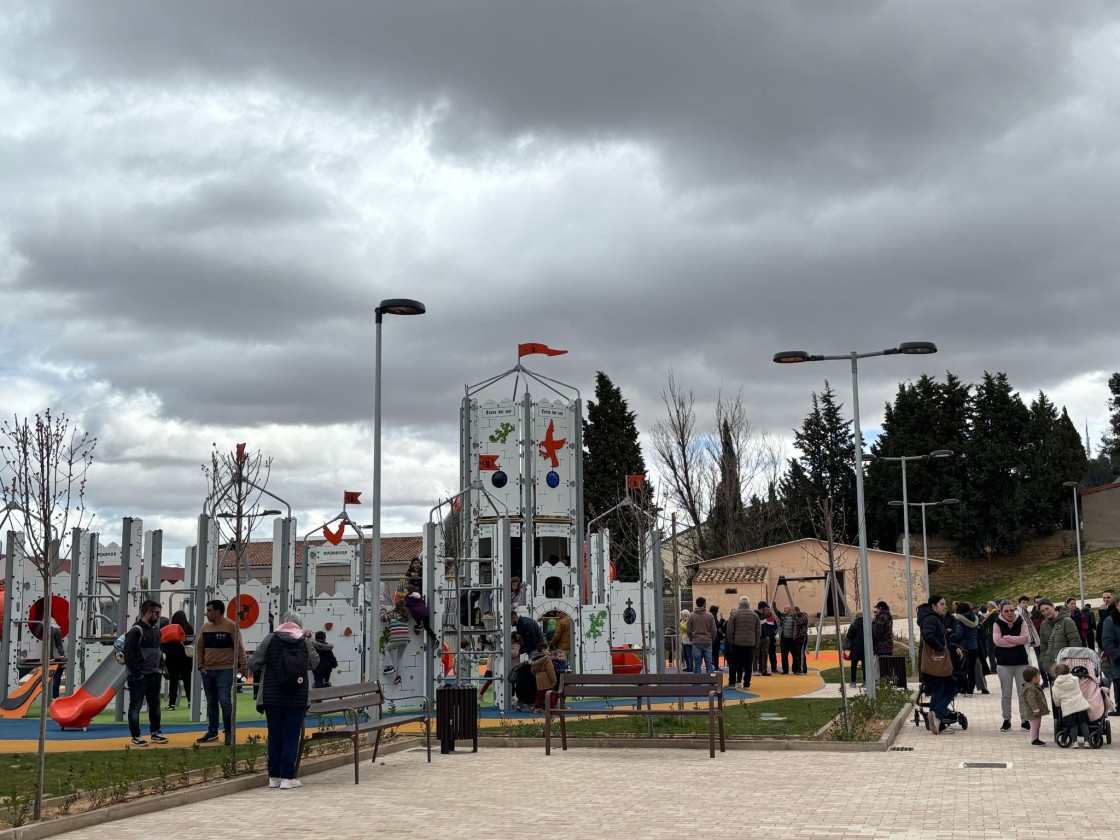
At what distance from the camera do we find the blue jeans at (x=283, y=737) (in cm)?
1195

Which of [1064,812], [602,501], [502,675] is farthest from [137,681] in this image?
[602,501]

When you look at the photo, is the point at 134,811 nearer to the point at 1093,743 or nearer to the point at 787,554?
the point at 1093,743

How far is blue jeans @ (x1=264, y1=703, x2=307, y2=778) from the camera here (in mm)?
11953

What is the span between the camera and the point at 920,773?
40.7ft

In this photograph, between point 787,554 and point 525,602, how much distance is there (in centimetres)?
4125

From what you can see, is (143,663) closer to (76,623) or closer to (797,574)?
(76,623)

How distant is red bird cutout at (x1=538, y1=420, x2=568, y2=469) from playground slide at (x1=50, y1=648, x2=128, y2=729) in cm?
1114

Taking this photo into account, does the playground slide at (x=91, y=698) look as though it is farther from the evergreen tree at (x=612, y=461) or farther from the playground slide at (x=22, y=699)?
the evergreen tree at (x=612, y=461)

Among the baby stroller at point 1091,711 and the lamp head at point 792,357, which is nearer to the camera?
the baby stroller at point 1091,711

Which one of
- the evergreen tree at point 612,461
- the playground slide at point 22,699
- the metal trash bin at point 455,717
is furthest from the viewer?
the evergreen tree at point 612,461

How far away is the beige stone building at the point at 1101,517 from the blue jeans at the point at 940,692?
63.3 m

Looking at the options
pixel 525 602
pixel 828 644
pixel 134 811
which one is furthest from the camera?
pixel 828 644

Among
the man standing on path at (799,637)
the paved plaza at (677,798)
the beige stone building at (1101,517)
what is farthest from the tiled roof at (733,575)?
the paved plaza at (677,798)

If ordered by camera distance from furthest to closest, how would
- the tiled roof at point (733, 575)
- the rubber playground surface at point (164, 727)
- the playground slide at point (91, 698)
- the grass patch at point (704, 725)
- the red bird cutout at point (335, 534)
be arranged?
the tiled roof at point (733, 575) → the red bird cutout at point (335, 534) → the playground slide at point (91, 698) → the rubber playground surface at point (164, 727) → the grass patch at point (704, 725)
